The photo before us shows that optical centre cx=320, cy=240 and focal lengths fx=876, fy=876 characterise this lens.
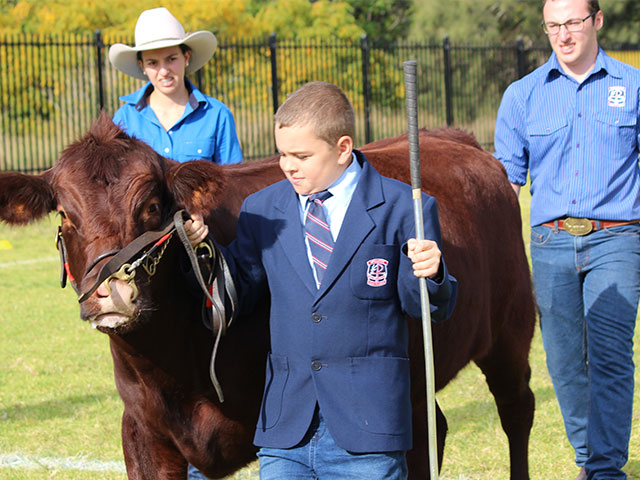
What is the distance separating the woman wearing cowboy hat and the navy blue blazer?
1.58 metres

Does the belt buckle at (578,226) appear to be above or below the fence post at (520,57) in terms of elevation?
below

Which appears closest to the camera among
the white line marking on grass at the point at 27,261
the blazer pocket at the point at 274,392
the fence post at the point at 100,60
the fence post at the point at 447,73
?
the blazer pocket at the point at 274,392

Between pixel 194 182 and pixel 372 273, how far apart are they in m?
0.76

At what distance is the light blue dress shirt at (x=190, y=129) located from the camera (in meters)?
4.33

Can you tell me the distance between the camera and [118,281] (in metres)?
2.71

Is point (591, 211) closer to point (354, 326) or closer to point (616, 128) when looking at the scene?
point (616, 128)

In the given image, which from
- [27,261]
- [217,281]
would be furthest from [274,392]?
[27,261]

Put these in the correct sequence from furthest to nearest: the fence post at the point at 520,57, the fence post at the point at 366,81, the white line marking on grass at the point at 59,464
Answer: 1. the fence post at the point at 520,57
2. the fence post at the point at 366,81
3. the white line marking on grass at the point at 59,464

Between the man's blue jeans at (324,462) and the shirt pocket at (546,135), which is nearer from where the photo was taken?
the man's blue jeans at (324,462)

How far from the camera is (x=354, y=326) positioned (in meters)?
2.79

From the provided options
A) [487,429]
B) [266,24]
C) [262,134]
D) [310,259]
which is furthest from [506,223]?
[266,24]

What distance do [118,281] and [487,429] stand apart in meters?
3.52

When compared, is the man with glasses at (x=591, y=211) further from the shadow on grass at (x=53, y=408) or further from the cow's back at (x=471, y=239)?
the shadow on grass at (x=53, y=408)

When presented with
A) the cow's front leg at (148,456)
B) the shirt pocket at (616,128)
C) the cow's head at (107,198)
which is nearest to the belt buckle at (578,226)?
the shirt pocket at (616,128)
